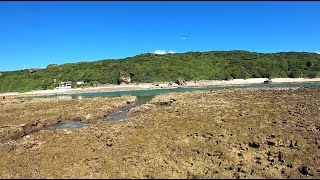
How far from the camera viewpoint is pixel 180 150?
56.7 ft

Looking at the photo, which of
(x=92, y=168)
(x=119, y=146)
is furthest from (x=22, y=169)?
(x=119, y=146)

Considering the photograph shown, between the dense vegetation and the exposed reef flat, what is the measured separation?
484 ft

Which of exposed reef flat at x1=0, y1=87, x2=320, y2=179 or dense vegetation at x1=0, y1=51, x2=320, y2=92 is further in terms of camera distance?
dense vegetation at x1=0, y1=51, x2=320, y2=92

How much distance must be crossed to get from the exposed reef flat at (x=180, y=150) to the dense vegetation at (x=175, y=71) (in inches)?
5814

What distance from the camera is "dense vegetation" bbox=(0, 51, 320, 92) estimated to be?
564ft

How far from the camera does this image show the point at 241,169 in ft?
47.6

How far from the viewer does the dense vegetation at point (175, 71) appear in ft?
564

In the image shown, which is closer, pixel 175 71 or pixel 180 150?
pixel 180 150

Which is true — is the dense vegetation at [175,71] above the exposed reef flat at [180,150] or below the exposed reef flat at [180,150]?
above

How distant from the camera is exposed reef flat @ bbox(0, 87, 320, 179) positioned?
14.7 m

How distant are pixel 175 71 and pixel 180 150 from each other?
161 m

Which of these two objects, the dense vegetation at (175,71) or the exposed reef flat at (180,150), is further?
the dense vegetation at (175,71)

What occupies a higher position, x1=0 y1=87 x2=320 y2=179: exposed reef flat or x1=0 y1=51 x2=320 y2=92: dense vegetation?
x1=0 y1=51 x2=320 y2=92: dense vegetation

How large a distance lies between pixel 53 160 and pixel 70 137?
16.8 feet
